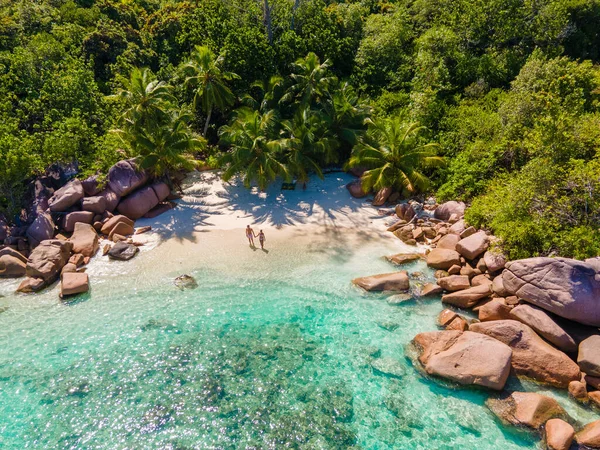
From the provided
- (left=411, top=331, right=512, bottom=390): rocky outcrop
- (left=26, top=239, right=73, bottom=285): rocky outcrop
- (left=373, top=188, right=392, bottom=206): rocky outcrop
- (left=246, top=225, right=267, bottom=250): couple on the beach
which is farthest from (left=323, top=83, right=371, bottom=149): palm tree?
(left=26, top=239, right=73, bottom=285): rocky outcrop

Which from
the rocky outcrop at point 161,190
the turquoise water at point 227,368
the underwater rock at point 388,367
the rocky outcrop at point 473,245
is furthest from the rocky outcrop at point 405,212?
the rocky outcrop at point 161,190

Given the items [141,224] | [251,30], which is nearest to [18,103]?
[141,224]

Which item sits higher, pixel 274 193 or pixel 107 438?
pixel 274 193

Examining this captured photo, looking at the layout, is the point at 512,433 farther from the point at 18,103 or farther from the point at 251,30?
the point at 18,103

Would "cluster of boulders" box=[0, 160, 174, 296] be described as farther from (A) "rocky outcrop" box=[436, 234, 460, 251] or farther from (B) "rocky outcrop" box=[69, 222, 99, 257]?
(A) "rocky outcrop" box=[436, 234, 460, 251]

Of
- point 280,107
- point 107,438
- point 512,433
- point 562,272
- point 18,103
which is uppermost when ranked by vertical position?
point 18,103

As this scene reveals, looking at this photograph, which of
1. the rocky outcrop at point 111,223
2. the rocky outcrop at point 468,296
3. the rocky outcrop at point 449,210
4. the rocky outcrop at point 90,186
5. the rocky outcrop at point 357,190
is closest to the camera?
the rocky outcrop at point 468,296

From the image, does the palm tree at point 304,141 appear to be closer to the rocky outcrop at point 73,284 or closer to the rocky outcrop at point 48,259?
the rocky outcrop at point 73,284
